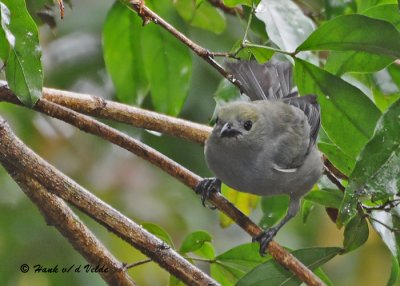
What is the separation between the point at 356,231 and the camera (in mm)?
2562

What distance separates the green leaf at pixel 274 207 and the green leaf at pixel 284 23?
0.78 meters

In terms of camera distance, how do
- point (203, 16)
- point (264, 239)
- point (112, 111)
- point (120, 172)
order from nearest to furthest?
1. point (264, 239)
2. point (112, 111)
3. point (203, 16)
4. point (120, 172)

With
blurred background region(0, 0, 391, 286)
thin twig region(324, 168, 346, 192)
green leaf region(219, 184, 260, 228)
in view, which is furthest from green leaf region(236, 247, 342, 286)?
blurred background region(0, 0, 391, 286)

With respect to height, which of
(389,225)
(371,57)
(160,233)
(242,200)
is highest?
(371,57)

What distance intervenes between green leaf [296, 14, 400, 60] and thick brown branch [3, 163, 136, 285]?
0.89 metres

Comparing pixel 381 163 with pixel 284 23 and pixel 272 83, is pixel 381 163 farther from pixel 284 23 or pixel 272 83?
pixel 272 83

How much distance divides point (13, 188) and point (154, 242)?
7.53 feet

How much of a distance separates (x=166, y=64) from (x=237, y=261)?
922 millimetres

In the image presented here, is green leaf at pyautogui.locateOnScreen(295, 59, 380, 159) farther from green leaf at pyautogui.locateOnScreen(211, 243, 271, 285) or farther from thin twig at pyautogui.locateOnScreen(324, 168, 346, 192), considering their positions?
green leaf at pyautogui.locateOnScreen(211, 243, 271, 285)

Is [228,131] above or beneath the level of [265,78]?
beneath

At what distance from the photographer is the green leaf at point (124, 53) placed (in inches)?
138

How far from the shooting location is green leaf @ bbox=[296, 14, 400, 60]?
7.86ft

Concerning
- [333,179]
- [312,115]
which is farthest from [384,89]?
[333,179]

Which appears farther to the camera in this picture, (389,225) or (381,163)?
(389,225)
